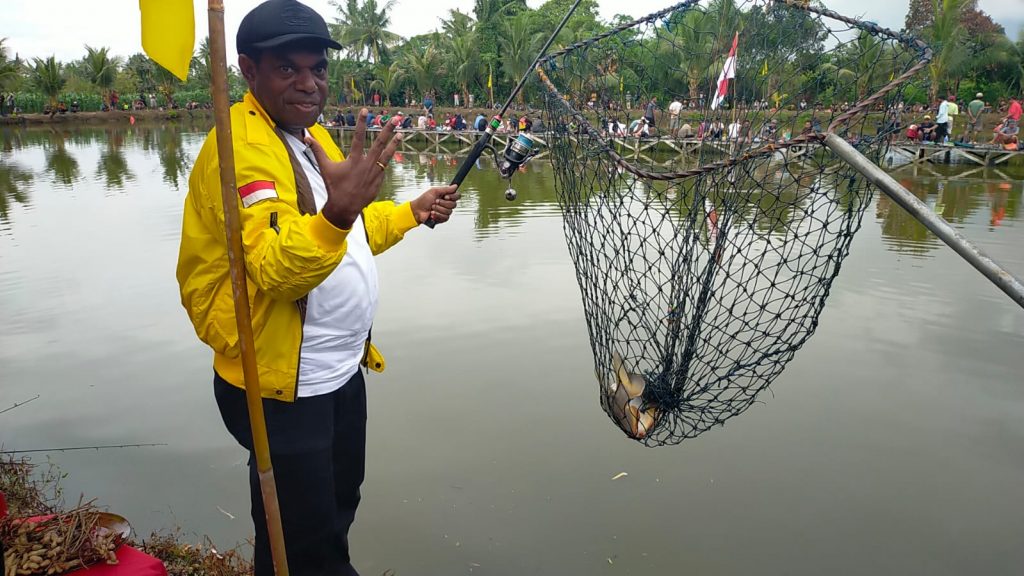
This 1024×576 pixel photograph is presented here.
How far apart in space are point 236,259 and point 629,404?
1.42m

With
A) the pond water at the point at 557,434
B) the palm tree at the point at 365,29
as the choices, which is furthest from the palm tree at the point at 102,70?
the pond water at the point at 557,434

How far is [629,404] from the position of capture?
228cm

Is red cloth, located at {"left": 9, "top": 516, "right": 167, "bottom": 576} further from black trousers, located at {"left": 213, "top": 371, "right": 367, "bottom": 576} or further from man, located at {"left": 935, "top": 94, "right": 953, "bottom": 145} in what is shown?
man, located at {"left": 935, "top": 94, "right": 953, "bottom": 145}

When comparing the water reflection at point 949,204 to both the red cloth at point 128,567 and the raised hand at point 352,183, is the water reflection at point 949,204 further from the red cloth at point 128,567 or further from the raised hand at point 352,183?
the red cloth at point 128,567

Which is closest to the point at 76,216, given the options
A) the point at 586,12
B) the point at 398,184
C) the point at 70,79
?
the point at 398,184

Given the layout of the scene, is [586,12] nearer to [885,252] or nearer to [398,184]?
[398,184]

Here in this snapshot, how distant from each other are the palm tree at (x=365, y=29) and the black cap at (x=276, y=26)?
40.2 m

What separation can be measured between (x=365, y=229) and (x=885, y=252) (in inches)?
269

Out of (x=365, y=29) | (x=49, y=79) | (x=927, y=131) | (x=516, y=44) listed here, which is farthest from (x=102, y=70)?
(x=927, y=131)

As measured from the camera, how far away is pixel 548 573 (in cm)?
265

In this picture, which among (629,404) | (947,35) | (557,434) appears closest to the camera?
(629,404)

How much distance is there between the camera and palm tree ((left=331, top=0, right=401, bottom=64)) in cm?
3897

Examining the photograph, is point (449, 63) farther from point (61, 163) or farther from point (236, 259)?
point (236, 259)

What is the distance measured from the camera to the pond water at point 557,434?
2.83 meters
